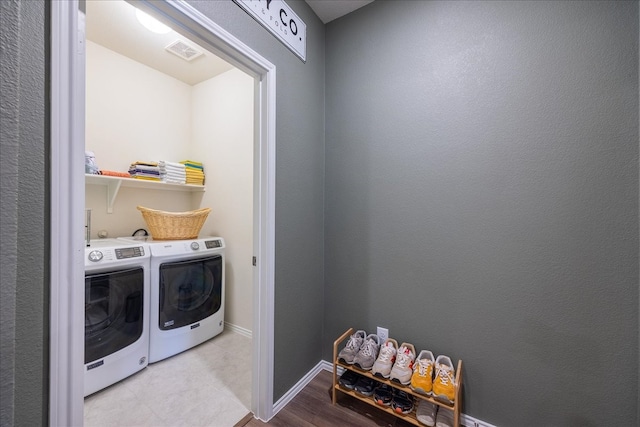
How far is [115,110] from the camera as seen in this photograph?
2.29 meters

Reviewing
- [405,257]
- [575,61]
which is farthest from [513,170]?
[405,257]

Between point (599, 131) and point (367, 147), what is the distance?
1.12 m

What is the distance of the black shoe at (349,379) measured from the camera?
4.93 ft

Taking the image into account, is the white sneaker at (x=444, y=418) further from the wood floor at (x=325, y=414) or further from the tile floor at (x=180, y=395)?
the tile floor at (x=180, y=395)

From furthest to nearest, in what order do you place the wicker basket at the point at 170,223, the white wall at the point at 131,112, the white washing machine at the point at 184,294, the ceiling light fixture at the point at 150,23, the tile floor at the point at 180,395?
the white wall at the point at 131,112 < the wicker basket at the point at 170,223 < the white washing machine at the point at 184,294 < the ceiling light fixture at the point at 150,23 < the tile floor at the point at 180,395

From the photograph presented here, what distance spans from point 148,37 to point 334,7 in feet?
5.14

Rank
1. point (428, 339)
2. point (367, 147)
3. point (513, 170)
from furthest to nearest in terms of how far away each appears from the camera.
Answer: point (367, 147)
point (428, 339)
point (513, 170)

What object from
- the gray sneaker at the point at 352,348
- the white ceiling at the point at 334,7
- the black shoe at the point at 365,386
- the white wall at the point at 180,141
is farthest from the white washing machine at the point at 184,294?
the white ceiling at the point at 334,7

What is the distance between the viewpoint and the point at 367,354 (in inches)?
59.1

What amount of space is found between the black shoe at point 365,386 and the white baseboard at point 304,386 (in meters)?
0.32

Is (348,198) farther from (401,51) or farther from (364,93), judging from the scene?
(401,51)

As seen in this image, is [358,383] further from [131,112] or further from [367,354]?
[131,112]

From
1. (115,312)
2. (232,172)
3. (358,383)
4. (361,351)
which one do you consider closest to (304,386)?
(358,383)

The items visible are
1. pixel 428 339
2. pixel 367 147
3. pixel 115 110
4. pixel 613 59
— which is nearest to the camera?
pixel 613 59
